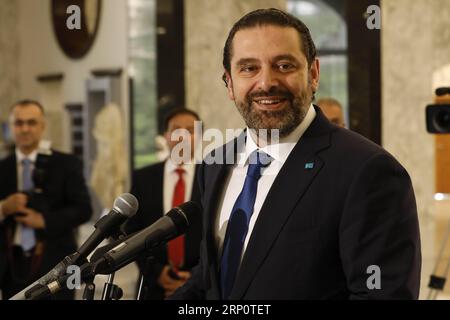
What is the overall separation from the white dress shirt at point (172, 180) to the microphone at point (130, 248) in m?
2.56

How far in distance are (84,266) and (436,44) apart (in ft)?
13.4

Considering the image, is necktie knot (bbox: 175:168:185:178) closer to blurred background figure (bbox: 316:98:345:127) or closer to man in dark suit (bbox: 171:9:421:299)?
blurred background figure (bbox: 316:98:345:127)

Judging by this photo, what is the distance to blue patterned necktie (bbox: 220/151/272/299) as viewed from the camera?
5.62ft

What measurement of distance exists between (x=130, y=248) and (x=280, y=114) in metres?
0.44

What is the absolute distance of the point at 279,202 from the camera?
167 centimetres

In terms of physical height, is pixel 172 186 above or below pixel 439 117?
below

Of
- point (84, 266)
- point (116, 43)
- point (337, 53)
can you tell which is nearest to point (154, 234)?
point (84, 266)

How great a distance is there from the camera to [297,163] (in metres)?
1.71

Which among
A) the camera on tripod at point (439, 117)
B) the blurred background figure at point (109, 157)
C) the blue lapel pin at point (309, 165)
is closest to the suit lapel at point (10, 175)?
the camera on tripod at point (439, 117)

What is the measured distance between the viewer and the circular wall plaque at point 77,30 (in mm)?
9805

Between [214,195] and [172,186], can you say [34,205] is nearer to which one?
[172,186]

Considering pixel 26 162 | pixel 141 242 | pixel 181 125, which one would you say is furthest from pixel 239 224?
pixel 26 162

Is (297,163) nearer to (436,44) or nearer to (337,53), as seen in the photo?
(436,44)
